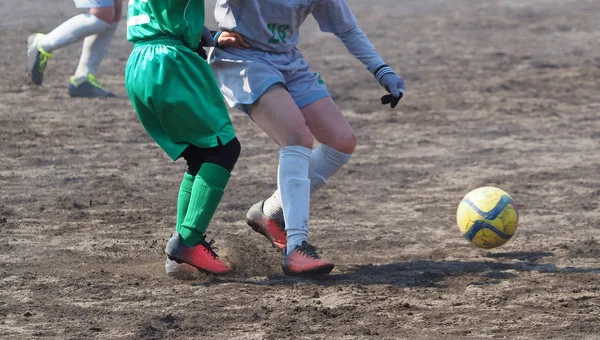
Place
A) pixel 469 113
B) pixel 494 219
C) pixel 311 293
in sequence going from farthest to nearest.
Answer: pixel 469 113 → pixel 494 219 → pixel 311 293

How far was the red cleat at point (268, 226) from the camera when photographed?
5738 mm

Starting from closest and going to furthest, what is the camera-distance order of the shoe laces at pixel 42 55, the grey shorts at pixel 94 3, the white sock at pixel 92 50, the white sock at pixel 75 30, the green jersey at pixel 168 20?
the green jersey at pixel 168 20, the grey shorts at pixel 94 3, the white sock at pixel 75 30, the shoe laces at pixel 42 55, the white sock at pixel 92 50

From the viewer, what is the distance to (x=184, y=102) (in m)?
4.88

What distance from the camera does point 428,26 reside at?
15.8 meters

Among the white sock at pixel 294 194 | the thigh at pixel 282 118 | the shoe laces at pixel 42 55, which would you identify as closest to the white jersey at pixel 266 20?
the thigh at pixel 282 118

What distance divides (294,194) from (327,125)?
0.53 m

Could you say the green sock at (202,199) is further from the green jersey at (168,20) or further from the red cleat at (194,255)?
the green jersey at (168,20)

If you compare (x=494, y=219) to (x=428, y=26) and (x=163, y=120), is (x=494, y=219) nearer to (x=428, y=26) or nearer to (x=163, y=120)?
(x=163, y=120)

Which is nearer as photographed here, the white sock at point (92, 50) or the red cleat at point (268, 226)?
the red cleat at point (268, 226)

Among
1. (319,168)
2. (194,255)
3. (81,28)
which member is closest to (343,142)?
(319,168)

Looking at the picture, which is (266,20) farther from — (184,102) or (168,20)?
(184,102)

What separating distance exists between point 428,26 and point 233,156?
443 inches

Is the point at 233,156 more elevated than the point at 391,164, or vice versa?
the point at 233,156

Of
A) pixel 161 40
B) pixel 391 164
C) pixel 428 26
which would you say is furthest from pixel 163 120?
pixel 428 26
